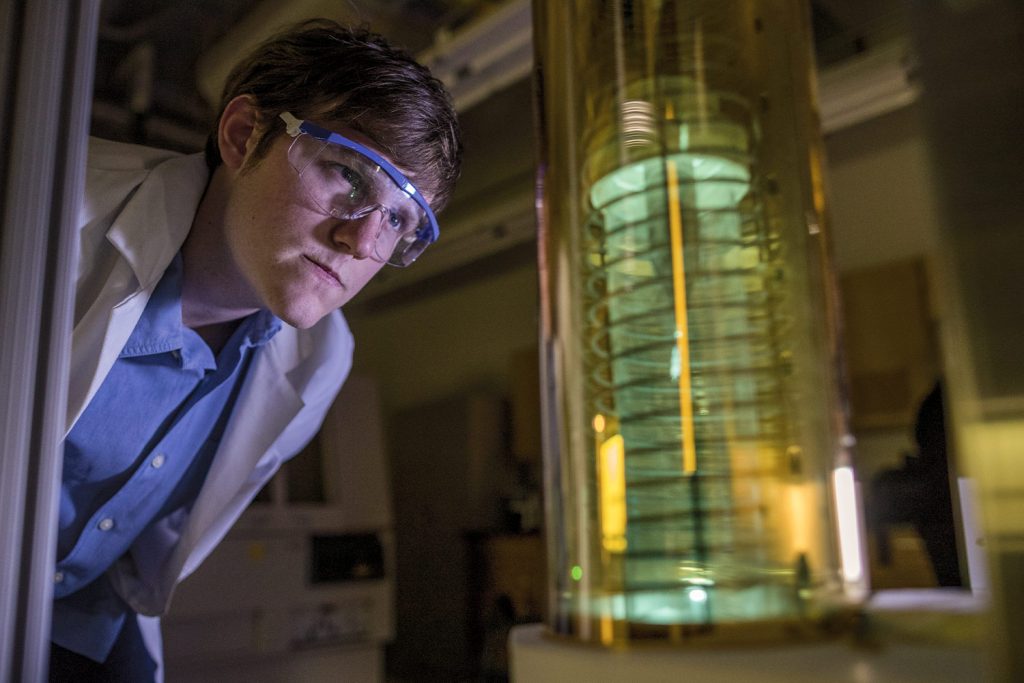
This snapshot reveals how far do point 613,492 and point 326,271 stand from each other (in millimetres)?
704

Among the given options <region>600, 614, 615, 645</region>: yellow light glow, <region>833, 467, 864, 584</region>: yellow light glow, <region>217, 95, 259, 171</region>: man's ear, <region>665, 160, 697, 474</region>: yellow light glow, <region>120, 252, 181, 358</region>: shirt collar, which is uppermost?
<region>217, 95, 259, 171</region>: man's ear

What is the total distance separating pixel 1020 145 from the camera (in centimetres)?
31

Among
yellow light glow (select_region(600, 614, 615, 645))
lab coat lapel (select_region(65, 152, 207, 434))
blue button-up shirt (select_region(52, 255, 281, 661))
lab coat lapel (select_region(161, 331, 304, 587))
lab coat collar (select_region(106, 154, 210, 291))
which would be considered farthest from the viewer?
lab coat lapel (select_region(161, 331, 304, 587))

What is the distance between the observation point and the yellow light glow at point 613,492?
415 millimetres

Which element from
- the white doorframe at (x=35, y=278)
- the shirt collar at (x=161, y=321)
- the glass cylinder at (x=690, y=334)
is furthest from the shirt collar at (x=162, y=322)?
the glass cylinder at (x=690, y=334)

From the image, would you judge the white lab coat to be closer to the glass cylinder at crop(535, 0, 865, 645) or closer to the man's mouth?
the man's mouth

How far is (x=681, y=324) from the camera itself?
0.42 m

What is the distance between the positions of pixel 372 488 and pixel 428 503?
3.08 ft

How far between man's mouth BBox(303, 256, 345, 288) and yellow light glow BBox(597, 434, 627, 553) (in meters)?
0.68

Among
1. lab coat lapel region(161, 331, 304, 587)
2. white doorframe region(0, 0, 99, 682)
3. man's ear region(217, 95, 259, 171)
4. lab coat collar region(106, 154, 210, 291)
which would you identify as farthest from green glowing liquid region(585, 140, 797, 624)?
lab coat lapel region(161, 331, 304, 587)

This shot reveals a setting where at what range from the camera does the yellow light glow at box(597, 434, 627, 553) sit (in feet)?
1.36

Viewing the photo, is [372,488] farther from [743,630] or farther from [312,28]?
[743,630]

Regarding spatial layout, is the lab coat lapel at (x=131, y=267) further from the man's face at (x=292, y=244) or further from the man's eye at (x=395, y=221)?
the man's eye at (x=395, y=221)

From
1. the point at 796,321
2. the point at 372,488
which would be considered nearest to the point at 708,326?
the point at 796,321
